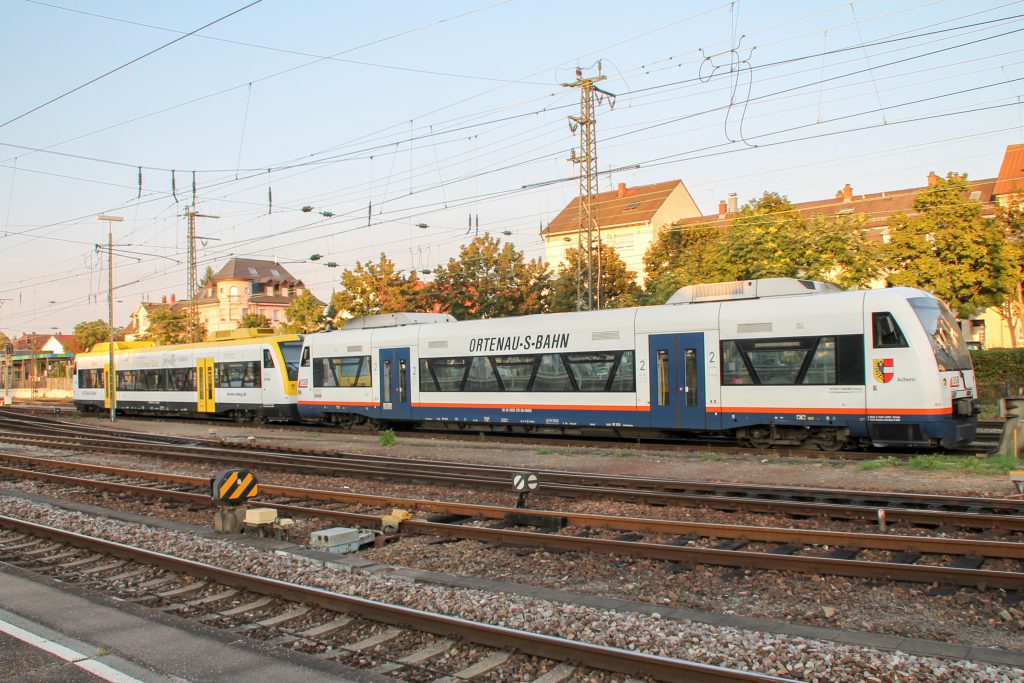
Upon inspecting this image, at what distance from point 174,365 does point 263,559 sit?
2797 centimetres

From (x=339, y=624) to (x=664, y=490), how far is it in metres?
7.00

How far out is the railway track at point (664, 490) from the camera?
974cm

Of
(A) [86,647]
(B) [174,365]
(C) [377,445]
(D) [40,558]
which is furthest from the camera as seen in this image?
(B) [174,365]

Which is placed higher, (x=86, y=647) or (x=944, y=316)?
(x=944, y=316)

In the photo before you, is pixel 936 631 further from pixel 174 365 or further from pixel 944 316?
pixel 174 365

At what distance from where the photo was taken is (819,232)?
33.3 m

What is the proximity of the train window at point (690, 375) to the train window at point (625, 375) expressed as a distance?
130 centimetres

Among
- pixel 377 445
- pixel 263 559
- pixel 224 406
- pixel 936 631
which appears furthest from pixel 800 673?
pixel 224 406

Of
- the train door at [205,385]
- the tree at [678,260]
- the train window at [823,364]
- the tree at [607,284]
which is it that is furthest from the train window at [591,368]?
the tree at [607,284]

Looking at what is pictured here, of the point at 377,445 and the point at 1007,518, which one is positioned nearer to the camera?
the point at 1007,518

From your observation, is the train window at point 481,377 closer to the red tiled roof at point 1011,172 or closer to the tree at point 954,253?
the tree at point 954,253

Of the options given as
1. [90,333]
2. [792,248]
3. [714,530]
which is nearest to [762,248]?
[792,248]

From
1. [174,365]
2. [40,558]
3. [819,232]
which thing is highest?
[819,232]

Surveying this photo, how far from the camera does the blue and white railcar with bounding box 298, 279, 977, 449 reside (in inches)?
587
